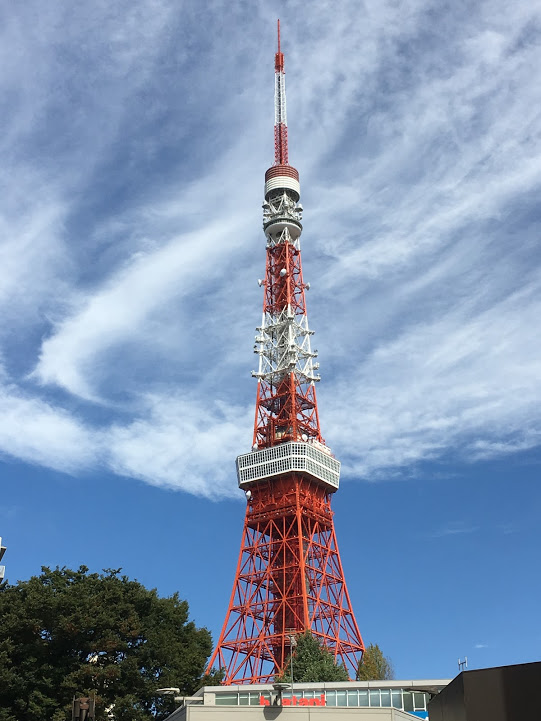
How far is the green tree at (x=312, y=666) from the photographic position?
184 ft

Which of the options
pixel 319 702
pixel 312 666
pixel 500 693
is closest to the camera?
pixel 500 693

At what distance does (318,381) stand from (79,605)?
48.8 m

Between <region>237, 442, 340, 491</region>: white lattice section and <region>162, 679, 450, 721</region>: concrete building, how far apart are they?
38.4 m

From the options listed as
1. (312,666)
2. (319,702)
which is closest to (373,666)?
(312,666)

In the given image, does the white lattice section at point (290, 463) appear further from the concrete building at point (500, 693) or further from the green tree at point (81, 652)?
the concrete building at point (500, 693)

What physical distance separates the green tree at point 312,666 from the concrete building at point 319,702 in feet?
36.1

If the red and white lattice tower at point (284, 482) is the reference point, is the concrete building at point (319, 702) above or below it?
below

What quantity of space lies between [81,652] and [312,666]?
1836 centimetres

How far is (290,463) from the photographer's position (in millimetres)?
83312

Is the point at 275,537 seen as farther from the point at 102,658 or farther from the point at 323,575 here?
the point at 102,658

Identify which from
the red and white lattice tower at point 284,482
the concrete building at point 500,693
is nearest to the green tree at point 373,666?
the red and white lattice tower at point 284,482

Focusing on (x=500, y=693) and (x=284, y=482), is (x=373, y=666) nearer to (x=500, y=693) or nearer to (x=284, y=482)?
(x=284, y=482)

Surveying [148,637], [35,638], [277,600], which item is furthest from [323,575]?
[35,638]

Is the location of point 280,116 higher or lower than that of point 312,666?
higher
